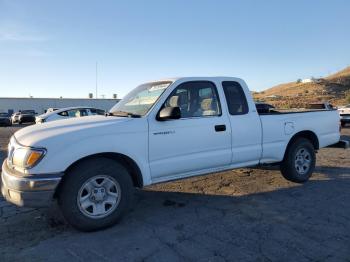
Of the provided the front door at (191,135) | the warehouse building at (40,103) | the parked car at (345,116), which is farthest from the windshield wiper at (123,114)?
the warehouse building at (40,103)

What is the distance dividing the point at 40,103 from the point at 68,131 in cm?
5786

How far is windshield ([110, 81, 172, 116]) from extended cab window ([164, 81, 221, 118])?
22 centimetres

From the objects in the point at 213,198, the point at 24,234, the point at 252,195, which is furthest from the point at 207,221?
the point at 24,234

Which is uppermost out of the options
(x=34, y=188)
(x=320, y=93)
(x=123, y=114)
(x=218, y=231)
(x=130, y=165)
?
(x=320, y=93)

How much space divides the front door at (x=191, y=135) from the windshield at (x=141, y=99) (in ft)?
0.72

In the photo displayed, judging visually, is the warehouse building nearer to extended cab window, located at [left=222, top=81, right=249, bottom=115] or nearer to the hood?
extended cab window, located at [left=222, top=81, right=249, bottom=115]

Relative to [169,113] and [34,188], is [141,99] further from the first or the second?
[34,188]

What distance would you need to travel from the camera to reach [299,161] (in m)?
6.81

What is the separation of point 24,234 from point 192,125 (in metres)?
2.57

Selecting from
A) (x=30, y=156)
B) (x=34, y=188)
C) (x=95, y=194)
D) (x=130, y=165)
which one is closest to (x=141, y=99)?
(x=130, y=165)

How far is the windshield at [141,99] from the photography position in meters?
5.19

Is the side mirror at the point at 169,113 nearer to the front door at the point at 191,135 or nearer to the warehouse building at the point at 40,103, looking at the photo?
the front door at the point at 191,135

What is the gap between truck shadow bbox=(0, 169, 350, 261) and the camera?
3.78 meters

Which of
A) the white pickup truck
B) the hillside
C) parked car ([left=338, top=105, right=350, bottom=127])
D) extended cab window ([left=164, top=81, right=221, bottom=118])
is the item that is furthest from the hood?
the hillside
